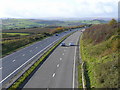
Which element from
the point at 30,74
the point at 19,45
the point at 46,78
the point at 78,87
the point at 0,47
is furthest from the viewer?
the point at 19,45

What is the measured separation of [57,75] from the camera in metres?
25.1

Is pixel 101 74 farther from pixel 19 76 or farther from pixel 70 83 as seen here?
pixel 19 76

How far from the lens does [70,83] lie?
2166 centimetres

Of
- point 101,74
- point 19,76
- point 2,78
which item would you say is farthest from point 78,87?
point 2,78

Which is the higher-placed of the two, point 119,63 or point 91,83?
point 119,63

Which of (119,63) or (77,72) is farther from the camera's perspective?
(77,72)

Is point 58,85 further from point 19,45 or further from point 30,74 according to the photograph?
point 19,45

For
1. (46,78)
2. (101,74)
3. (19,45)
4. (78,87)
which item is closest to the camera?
(78,87)

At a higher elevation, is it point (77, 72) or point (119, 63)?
point (119, 63)

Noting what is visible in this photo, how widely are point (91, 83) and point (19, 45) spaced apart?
→ 133 ft

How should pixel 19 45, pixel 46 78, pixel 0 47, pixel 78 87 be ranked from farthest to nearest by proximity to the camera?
pixel 19 45 → pixel 0 47 → pixel 46 78 → pixel 78 87

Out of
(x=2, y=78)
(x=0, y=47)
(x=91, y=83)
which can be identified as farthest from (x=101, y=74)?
(x=0, y=47)

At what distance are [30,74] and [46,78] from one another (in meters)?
2.90

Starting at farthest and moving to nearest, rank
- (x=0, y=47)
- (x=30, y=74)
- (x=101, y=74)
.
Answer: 1. (x=0, y=47)
2. (x=30, y=74)
3. (x=101, y=74)
